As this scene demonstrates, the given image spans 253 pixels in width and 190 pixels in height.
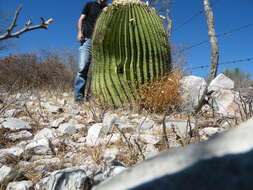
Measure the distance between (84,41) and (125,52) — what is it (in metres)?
1.00

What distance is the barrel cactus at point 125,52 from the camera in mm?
2957

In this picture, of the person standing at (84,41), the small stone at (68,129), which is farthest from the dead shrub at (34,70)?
the small stone at (68,129)

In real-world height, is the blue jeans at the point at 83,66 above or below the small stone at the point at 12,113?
above

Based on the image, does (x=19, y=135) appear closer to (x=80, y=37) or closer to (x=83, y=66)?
(x=83, y=66)

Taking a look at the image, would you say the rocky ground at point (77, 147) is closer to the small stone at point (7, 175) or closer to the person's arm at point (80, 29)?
the small stone at point (7, 175)

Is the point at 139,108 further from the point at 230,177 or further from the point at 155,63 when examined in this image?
the point at 230,177

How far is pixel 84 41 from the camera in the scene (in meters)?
3.75

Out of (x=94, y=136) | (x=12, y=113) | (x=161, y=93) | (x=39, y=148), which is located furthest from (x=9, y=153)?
(x=161, y=93)

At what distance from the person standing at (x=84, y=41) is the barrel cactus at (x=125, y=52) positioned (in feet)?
1.78

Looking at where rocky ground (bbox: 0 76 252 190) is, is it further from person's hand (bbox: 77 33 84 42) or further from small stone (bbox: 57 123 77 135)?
person's hand (bbox: 77 33 84 42)

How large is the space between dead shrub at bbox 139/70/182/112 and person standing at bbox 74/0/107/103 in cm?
102

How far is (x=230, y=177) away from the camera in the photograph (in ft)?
1.03

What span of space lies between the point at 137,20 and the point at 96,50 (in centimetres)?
60

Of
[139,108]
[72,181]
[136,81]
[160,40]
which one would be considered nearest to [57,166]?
[72,181]
